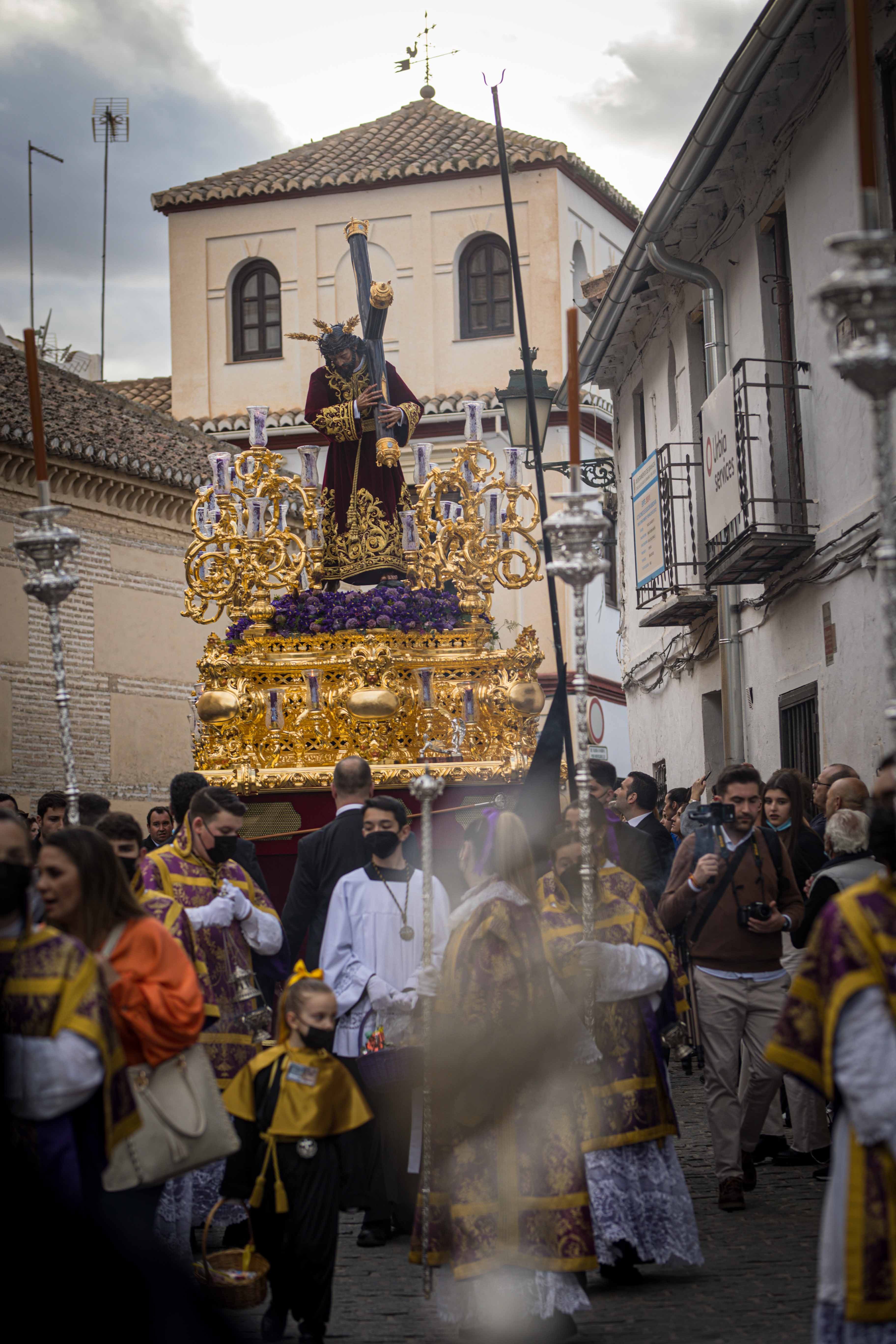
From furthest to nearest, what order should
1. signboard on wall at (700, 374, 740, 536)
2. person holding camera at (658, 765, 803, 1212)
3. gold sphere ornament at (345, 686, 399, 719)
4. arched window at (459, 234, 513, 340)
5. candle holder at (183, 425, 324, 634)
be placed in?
arched window at (459, 234, 513, 340), signboard on wall at (700, 374, 740, 536), candle holder at (183, 425, 324, 634), gold sphere ornament at (345, 686, 399, 719), person holding camera at (658, 765, 803, 1212)

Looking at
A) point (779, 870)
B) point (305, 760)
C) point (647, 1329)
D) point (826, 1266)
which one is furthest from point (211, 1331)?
point (305, 760)

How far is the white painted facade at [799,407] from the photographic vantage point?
10555mm

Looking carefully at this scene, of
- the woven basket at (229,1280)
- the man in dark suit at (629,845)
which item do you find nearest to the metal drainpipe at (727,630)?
the man in dark suit at (629,845)

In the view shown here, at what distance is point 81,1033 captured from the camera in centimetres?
403

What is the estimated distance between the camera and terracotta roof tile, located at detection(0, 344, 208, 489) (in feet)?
67.1

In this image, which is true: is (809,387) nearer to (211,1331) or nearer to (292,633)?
(292,633)

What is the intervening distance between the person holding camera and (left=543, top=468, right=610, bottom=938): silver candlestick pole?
1.73 m

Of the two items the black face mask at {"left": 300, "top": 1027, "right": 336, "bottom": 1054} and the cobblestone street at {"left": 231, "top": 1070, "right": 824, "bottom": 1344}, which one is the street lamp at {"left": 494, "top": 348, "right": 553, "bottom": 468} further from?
the black face mask at {"left": 300, "top": 1027, "right": 336, "bottom": 1054}

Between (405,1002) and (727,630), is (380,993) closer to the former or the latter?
(405,1002)

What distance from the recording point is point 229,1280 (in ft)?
18.1

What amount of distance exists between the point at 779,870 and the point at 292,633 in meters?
4.23

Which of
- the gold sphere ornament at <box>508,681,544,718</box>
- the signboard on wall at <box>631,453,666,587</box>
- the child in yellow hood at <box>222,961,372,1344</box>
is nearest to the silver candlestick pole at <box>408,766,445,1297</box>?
the child in yellow hood at <box>222,961,372,1344</box>

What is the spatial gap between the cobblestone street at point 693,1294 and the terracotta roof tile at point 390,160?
24.2 meters

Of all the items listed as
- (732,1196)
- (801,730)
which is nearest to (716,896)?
→ (732,1196)
